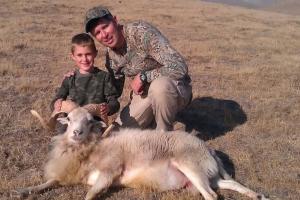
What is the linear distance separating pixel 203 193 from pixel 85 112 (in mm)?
1580

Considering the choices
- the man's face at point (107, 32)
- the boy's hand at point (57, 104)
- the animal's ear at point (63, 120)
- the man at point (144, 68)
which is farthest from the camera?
the man at point (144, 68)

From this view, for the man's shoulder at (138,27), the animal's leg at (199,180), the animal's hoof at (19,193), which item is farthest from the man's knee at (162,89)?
the animal's hoof at (19,193)

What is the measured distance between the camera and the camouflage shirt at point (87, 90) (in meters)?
6.44

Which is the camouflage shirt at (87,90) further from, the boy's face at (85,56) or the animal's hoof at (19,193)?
the animal's hoof at (19,193)

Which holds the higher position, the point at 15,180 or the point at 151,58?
the point at 151,58

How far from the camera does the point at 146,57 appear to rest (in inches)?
270

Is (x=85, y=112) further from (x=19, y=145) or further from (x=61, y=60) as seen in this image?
(x=61, y=60)

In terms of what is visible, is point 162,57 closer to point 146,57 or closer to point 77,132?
point 146,57

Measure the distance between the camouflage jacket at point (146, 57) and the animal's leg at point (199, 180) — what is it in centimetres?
169

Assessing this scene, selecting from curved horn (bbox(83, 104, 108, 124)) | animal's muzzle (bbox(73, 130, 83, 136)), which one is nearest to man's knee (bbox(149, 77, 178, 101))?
curved horn (bbox(83, 104, 108, 124))

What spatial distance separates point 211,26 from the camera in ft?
77.7

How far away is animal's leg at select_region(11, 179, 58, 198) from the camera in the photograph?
521 centimetres

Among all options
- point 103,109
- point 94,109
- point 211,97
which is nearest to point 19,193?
point 94,109

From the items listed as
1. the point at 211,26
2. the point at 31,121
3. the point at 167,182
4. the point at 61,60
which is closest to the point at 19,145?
the point at 31,121
